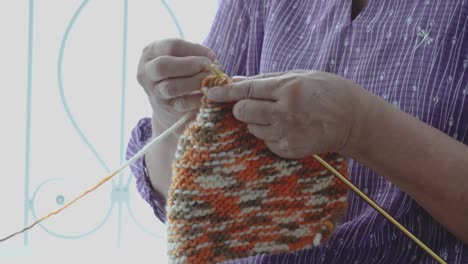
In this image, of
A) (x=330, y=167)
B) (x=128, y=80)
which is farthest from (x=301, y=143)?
(x=128, y=80)

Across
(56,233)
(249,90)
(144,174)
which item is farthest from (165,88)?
(56,233)

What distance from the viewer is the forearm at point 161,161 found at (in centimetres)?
96

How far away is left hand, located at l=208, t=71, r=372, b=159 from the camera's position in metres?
0.73

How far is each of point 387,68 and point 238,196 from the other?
0.27 m

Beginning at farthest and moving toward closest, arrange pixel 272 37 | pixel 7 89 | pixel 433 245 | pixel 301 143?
pixel 7 89 → pixel 272 37 → pixel 433 245 → pixel 301 143

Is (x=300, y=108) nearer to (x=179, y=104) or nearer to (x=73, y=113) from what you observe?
(x=179, y=104)

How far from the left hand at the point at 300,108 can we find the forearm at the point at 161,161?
0.22 metres

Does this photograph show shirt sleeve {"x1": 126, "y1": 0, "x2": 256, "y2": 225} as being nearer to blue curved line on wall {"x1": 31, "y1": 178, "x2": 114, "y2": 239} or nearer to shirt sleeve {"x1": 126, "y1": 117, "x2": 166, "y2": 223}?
shirt sleeve {"x1": 126, "y1": 117, "x2": 166, "y2": 223}

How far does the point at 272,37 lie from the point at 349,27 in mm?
127

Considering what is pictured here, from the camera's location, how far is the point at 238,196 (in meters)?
0.83

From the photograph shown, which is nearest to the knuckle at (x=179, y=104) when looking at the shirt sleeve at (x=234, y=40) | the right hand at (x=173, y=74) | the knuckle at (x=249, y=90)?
the right hand at (x=173, y=74)

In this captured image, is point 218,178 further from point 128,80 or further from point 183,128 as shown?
point 128,80

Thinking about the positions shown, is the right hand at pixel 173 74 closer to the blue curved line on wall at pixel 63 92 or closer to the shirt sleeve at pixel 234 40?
the shirt sleeve at pixel 234 40

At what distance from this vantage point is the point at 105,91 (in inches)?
62.2
